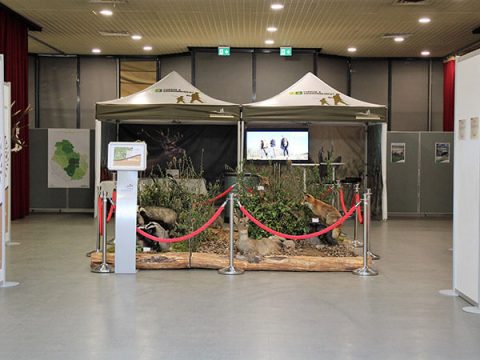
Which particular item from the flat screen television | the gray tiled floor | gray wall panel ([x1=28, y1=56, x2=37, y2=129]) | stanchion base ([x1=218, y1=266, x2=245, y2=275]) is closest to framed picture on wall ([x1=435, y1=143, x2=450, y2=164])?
the flat screen television

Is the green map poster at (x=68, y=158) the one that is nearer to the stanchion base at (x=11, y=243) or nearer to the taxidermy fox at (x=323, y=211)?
the stanchion base at (x=11, y=243)

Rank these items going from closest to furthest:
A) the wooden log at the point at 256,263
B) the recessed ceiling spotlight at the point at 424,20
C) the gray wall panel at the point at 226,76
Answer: the wooden log at the point at 256,263, the recessed ceiling spotlight at the point at 424,20, the gray wall panel at the point at 226,76

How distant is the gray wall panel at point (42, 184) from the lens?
1499cm

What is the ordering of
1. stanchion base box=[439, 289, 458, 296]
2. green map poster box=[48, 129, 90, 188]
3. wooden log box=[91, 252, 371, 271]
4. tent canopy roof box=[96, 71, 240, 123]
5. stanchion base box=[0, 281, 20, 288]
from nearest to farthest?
stanchion base box=[439, 289, 458, 296] < stanchion base box=[0, 281, 20, 288] < wooden log box=[91, 252, 371, 271] < tent canopy roof box=[96, 71, 240, 123] < green map poster box=[48, 129, 90, 188]

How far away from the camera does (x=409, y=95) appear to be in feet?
57.2

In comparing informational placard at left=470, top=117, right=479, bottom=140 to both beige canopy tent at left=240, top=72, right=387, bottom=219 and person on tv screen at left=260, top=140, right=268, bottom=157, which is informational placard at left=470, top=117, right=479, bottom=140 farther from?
person on tv screen at left=260, top=140, right=268, bottom=157

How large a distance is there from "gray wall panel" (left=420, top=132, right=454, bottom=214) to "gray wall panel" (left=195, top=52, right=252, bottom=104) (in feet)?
14.4

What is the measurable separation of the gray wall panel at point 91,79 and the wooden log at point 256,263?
10.1 metres

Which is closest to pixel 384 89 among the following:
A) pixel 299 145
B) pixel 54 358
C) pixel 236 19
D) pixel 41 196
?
pixel 299 145

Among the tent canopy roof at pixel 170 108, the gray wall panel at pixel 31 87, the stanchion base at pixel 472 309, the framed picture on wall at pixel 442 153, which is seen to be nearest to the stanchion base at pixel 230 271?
the stanchion base at pixel 472 309

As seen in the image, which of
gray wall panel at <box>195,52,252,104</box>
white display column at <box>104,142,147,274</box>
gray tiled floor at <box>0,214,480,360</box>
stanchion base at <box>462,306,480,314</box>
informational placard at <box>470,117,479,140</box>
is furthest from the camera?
gray wall panel at <box>195,52,252,104</box>

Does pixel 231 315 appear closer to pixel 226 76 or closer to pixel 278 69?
pixel 226 76

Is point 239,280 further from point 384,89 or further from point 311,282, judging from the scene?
point 384,89

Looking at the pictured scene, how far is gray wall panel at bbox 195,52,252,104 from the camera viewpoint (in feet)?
53.5
